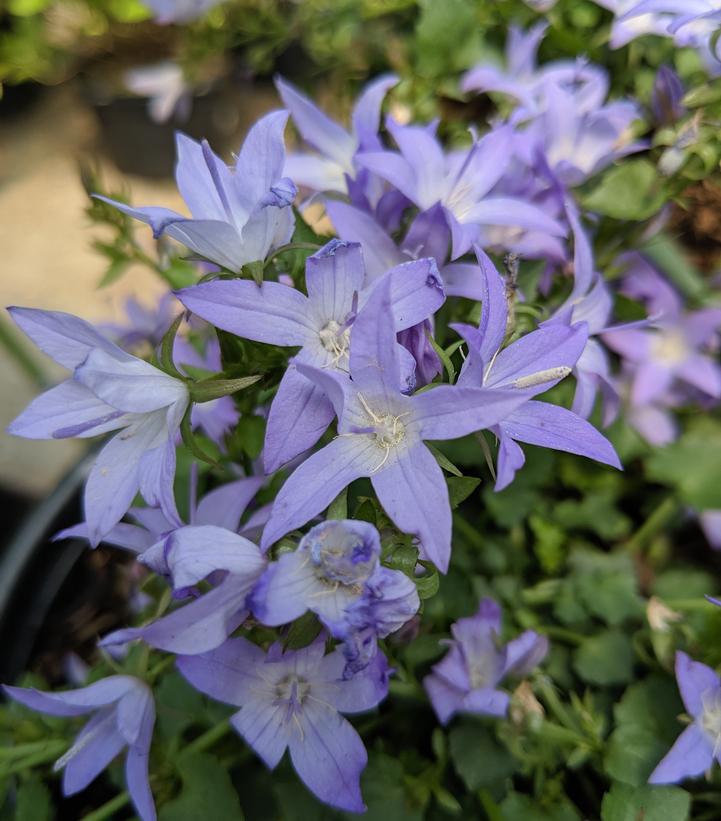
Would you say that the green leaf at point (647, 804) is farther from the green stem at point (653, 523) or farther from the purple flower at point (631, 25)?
the purple flower at point (631, 25)

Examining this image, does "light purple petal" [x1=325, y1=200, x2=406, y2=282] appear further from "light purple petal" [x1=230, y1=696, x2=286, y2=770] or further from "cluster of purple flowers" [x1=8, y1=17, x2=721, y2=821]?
"light purple petal" [x1=230, y1=696, x2=286, y2=770]

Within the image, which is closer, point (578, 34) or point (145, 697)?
point (145, 697)

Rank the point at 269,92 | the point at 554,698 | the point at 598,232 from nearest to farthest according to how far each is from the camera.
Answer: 1. the point at 554,698
2. the point at 598,232
3. the point at 269,92

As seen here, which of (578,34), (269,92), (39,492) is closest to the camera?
(578,34)

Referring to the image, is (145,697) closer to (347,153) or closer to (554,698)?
(554,698)

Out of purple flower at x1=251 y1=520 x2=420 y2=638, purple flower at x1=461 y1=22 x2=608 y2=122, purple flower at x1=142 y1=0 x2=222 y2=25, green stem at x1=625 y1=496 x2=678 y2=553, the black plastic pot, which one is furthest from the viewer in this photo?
the black plastic pot

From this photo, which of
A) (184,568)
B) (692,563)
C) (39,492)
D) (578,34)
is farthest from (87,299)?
(184,568)

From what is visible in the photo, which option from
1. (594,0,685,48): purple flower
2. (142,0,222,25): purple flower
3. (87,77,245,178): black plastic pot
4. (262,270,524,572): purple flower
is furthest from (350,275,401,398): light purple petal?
(87,77,245,178): black plastic pot
